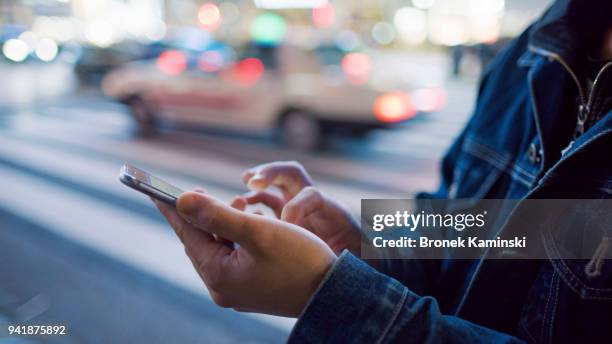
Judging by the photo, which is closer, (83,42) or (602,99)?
(602,99)

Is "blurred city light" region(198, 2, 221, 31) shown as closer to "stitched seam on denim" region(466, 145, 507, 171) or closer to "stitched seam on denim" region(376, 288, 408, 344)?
"stitched seam on denim" region(466, 145, 507, 171)

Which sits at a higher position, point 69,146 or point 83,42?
point 83,42

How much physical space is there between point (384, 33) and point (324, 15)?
508 centimetres

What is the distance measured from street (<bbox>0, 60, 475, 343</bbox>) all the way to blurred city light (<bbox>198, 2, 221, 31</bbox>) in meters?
19.4

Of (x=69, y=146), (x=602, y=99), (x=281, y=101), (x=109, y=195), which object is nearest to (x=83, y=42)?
(x=69, y=146)

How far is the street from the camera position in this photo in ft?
8.48

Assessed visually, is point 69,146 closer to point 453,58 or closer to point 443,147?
point 443,147

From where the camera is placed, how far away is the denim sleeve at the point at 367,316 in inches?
27.1

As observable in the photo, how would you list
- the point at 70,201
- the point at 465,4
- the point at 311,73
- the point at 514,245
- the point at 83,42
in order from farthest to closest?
the point at 465,4
the point at 83,42
the point at 311,73
the point at 70,201
the point at 514,245

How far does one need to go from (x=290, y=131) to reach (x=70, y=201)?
2.87m

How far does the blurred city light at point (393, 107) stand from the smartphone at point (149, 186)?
208 inches

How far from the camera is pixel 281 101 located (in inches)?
252

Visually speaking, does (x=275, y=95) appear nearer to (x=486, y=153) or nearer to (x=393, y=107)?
(x=393, y=107)

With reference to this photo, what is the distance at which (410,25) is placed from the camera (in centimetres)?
2247
